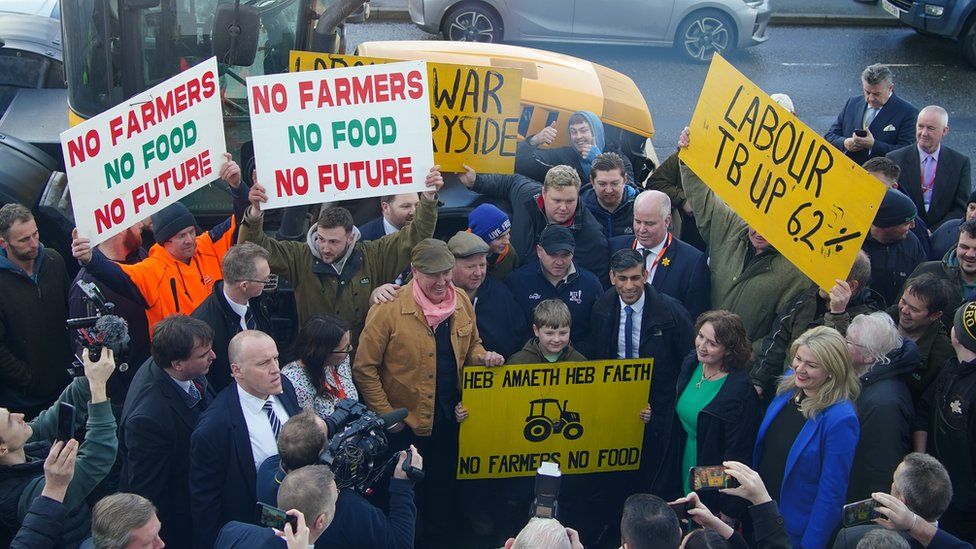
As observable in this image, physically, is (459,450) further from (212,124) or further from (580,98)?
(580,98)

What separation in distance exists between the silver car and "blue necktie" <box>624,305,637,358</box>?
8.70 m

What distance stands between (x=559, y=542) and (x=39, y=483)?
2236mm

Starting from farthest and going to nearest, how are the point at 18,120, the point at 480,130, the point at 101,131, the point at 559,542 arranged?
the point at 18,120 < the point at 480,130 < the point at 101,131 < the point at 559,542

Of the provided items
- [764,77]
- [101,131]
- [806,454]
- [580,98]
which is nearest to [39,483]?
[101,131]

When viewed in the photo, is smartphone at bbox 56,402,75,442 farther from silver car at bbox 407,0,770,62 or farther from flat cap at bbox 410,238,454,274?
silver car at bbox 407,0,770,62

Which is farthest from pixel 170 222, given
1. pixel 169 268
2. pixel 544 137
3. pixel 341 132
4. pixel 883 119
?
pixel 883 119

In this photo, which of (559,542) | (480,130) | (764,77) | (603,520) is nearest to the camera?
(559,542)

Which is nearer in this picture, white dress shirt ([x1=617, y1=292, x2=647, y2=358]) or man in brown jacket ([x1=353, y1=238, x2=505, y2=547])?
man in brown jacket ([x1=353, y1=238, x2=505, y2=547])

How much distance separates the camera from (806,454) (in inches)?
199

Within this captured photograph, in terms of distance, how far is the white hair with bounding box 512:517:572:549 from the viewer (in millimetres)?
3939

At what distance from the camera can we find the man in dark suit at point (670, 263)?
646 centimetres

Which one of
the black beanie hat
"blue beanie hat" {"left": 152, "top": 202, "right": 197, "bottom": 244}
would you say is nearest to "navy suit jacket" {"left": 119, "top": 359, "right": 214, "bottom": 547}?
"blue beanie hat" {"left": 152, "top": 202, "right": 197, "bottom": 244}

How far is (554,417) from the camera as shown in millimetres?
6023

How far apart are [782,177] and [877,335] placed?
1219 mm
